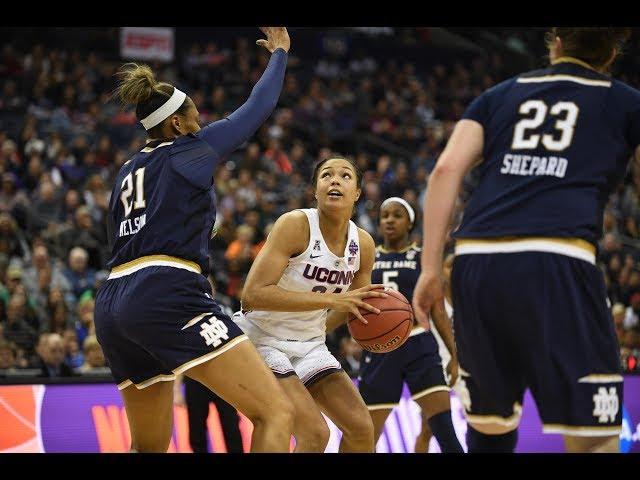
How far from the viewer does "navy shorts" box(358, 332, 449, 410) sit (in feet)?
23.6

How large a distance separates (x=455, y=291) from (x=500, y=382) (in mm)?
384

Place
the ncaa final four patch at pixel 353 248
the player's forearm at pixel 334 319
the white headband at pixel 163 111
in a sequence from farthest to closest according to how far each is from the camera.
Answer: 1. the player's forearm at pixel 334 319
2. the ncaa final four patch at pixel 353 248
3. the white headband at pixel 163 111

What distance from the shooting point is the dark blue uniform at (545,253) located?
3.51 metres

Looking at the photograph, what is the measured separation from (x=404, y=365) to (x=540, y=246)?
151 inches

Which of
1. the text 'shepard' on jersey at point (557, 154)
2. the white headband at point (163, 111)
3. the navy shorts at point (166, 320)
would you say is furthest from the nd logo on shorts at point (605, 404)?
the white headband at point (163, 111)

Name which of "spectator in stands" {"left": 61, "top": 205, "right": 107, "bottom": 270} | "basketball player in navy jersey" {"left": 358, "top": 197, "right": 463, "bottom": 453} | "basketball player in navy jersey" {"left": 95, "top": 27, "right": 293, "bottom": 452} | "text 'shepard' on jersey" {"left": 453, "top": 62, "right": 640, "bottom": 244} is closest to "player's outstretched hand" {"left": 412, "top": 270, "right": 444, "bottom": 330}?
"text 'shepard' on jersey" {"left": 453, "top": 62, "right": 640, "bottom": 244}

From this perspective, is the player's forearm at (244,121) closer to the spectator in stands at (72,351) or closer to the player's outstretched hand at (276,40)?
the player's outstretched hand at (276,40)

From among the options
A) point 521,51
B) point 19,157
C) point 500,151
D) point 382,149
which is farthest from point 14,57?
point 500,151

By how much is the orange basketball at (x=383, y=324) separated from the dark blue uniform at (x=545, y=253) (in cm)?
157

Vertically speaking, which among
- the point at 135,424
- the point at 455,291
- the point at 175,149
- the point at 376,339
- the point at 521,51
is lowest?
the point at 135,424

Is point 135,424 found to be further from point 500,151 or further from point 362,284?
point 500,151

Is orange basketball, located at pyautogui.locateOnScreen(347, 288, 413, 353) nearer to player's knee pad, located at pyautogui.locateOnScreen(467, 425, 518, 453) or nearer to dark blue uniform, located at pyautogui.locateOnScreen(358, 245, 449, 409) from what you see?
player's knee pad, located at pyautogui.locateOnScreen(467, 425, 518, 453)

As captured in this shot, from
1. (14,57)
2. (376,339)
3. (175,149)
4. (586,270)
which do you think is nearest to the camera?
(586,270)

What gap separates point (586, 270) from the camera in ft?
11.7
